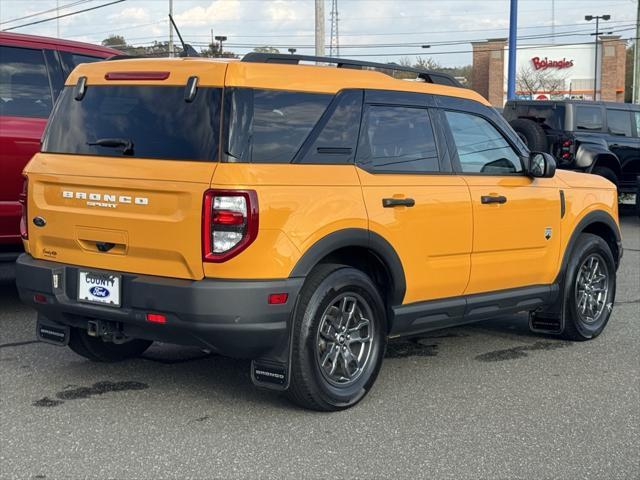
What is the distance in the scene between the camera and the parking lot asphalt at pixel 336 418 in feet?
14.0

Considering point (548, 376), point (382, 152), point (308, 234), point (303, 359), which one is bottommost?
point (548, 376)

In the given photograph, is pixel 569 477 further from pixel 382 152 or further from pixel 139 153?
pixel 139 153

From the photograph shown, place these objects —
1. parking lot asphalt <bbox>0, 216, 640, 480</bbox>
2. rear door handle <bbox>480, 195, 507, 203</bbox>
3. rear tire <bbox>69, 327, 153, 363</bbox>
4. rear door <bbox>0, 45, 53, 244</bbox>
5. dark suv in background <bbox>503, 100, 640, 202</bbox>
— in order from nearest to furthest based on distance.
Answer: parking lot asphalt <bbox>0, 216, 640, 480</bbox>
rear tire <bbox>69, 327, 153, 363</bbox>
rear door handle <bbox>480, 195, 507, 203</bbox>
rear door <bbox>0, 45, 53, 244</bbox>
dark suv in background <bbox>503, 100, 640, 202</bbox>

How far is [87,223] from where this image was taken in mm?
4969

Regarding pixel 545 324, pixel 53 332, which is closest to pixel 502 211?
pixel 545 324

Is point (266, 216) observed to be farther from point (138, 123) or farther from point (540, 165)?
point (540, 165)

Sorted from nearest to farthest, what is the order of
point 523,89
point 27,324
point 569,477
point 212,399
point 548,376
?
point 569,477
point 212,399
point 548,376
point 27,324
point 523,89

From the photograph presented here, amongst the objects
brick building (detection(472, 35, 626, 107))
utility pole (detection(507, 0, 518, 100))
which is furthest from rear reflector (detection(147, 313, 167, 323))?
brick building (detection(472, 35, 626, 107))

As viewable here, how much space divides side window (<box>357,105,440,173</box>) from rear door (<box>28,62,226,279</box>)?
1.04 meters

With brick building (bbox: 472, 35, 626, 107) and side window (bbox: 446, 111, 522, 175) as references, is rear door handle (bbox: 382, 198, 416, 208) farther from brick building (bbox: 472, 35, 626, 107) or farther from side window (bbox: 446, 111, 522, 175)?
brick building (bbox: 472, 35, 626, 107)

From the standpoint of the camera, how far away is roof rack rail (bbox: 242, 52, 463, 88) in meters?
4.92

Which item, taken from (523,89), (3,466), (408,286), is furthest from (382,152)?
(523,89)

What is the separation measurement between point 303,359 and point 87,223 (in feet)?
4.72

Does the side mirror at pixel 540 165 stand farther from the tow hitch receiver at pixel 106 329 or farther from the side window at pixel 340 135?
the tow hitch receiver at pixel 106 329
